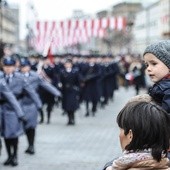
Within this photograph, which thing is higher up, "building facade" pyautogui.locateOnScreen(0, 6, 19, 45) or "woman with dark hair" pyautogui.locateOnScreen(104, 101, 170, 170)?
"building facade" pyautogui.locateOnScreen(0, 6, 19, 45)

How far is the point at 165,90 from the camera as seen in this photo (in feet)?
10.9

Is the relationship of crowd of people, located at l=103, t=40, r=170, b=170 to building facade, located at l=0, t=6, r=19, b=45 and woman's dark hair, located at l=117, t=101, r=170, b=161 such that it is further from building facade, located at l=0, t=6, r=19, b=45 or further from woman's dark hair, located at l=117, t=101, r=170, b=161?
building facade, located at l=0, t=6, r=19, b=45

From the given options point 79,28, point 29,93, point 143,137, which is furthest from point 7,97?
point 79,28

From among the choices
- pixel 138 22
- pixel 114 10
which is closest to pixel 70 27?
pixel 138 22

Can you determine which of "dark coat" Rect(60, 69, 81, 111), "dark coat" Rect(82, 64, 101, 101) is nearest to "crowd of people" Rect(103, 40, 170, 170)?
"dark coat" Rect(60, 69, 81, 111)

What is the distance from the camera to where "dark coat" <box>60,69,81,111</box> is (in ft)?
52.1

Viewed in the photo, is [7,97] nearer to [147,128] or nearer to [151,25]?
[147,128]

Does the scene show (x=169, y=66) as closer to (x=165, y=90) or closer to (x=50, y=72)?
(x=165, y=90)

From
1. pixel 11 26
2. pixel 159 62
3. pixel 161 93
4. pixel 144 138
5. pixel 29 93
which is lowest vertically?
pixel 29 93

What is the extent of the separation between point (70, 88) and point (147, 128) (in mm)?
13336

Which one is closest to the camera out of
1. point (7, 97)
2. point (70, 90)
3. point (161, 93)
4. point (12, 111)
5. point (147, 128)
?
point (147, 128)

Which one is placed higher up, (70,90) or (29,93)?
(29,93)

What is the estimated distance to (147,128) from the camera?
2.74 m

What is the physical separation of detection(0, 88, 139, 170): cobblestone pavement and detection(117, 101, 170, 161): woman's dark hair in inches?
257
